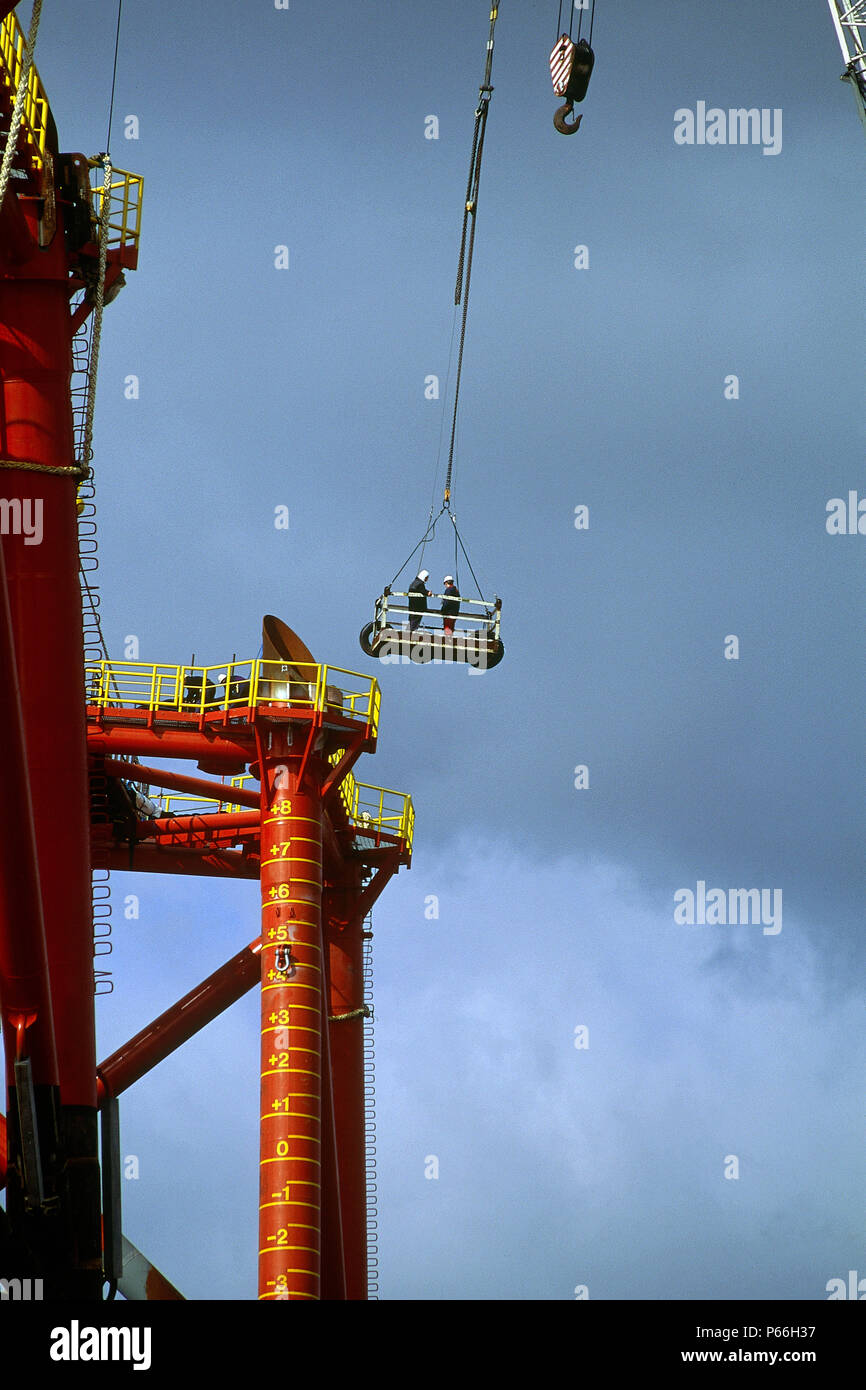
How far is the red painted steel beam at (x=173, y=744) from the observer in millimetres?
37281

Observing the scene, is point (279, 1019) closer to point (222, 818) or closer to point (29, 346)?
point (222, 818)

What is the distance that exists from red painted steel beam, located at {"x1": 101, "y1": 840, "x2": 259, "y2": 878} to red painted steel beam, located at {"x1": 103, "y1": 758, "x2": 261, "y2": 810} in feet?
6.83

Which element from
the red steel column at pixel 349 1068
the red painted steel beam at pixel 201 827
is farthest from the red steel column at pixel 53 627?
the red steel column at pixel 349 1068

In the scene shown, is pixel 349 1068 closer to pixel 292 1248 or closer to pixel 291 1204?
pixel 291 1204

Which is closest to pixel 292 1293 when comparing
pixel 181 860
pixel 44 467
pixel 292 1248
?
pixel 292 1248

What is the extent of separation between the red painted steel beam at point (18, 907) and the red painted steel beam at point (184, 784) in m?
14.9

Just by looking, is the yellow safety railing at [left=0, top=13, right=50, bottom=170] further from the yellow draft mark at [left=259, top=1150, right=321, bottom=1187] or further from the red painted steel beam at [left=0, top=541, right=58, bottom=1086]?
the yellow draft mark at [left=259, top=1150, right=321, bottom=1187]

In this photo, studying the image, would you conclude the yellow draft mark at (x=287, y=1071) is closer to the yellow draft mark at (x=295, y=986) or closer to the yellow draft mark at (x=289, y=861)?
the yellow draft mark at (x=295, y=986)

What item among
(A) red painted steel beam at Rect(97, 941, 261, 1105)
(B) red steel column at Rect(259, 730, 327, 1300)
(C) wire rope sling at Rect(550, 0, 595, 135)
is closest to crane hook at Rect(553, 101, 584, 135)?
(C) wire rope sling at Rect(550, 0, 595, 135)

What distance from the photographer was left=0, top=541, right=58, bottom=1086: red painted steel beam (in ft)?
65.4

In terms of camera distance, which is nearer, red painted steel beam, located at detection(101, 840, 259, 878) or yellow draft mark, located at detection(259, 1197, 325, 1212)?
yellow draft mark, located at detection(259, 1197, 325, 1212)

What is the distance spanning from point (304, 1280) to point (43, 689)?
536 inches

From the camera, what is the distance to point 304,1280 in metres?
33.9

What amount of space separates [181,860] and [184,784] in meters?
3.48
